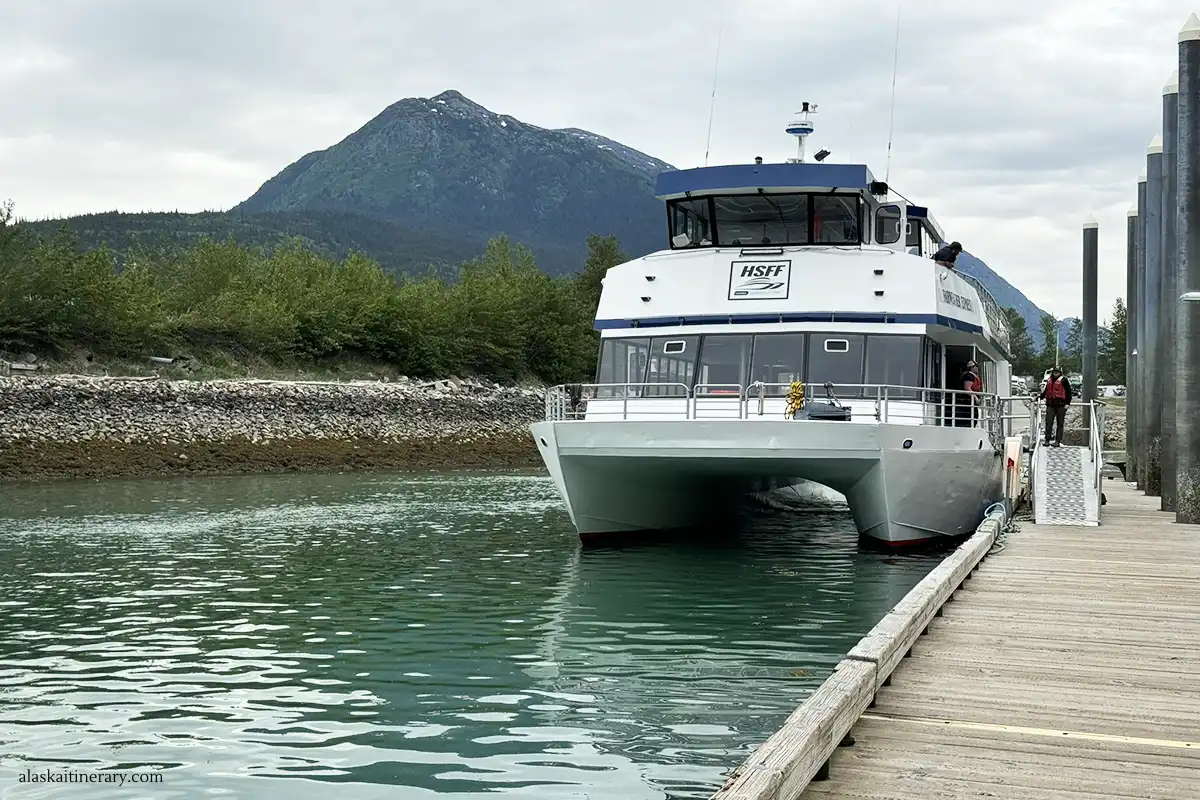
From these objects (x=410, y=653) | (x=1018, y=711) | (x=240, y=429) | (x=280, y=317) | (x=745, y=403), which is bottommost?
(x=410, y=653)

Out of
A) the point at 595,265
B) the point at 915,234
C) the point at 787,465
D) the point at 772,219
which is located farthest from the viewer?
the point at 595,265

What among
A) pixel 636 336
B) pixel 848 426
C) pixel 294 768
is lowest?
pixel 294 768

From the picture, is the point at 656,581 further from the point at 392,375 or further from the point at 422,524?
the point at 392,375

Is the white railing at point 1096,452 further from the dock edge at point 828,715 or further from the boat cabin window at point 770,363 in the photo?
the dock edge at point 828,715

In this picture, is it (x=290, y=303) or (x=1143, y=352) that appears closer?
(x=1143, y=352)

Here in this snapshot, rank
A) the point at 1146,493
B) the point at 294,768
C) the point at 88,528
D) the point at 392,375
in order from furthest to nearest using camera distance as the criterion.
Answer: the point at 392,375, the point at 1146,493, the point at 88,528, the point at 294,768

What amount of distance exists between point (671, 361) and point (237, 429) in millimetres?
23662

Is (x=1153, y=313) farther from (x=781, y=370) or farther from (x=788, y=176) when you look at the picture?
(x=781, y=370)

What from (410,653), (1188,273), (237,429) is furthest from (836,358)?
(237,429)

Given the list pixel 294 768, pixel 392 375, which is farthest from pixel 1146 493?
pixel 392 375

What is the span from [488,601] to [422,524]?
8.32 metres

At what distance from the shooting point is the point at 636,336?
18.0m

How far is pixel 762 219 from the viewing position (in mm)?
18531

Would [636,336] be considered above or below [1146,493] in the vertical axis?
above
